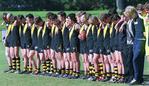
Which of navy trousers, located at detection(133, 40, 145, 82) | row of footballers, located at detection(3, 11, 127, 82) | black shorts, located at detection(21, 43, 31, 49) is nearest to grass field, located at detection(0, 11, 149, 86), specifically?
row of footballers, located at detection(3, 11, 127, 82)

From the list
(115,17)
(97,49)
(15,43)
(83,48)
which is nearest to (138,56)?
(115,17)

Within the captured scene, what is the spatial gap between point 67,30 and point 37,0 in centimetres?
6180

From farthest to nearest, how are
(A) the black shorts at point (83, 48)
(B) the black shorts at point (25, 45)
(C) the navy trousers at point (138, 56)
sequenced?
(B) the black shorts at point (25, 45)
(A) the black shorts at point (83, 48)
(C) the navy trousers at point (138, 56)

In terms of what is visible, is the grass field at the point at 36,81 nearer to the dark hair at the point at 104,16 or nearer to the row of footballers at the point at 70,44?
the row of footballers at the point at 70,44

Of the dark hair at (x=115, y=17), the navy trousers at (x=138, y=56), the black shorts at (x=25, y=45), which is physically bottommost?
the navy trousers at (x=138, y=56)

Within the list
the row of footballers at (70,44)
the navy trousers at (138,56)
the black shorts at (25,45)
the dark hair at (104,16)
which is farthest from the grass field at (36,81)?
the dark hair at (104,16)

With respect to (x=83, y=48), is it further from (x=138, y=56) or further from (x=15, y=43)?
(x=15, y=43)

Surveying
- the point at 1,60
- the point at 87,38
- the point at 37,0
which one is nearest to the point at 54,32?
the point at 87,38

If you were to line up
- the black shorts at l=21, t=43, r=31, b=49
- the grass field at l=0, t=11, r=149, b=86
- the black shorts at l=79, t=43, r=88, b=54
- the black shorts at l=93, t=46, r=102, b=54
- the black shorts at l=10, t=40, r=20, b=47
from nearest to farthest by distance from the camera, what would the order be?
1. the grass field at l=0, t=11, r=149, b=86
2. the black shorts at l=93, t=46, r=102, b=54
3. the black shorts at l=79, t=43, r=88, b=54
4. the black shorts at l=21, t=43, r=31, b=49
5. the black shorts at l=10, t=40, r=20, b=47

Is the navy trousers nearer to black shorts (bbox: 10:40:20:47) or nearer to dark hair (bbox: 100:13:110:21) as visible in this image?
dark hair (bbox: 100:13:110:21)

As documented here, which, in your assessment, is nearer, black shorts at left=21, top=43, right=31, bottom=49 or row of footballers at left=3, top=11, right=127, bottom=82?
row of footballers at left=3, top=11, right=127, bottom=82

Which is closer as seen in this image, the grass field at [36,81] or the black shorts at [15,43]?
the grass field at [36,81]

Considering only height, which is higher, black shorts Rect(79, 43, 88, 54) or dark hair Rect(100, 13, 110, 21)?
dark hair Rect(100, 13, 110, 21)

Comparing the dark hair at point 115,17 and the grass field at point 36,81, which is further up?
the dark hair at point 115,17
